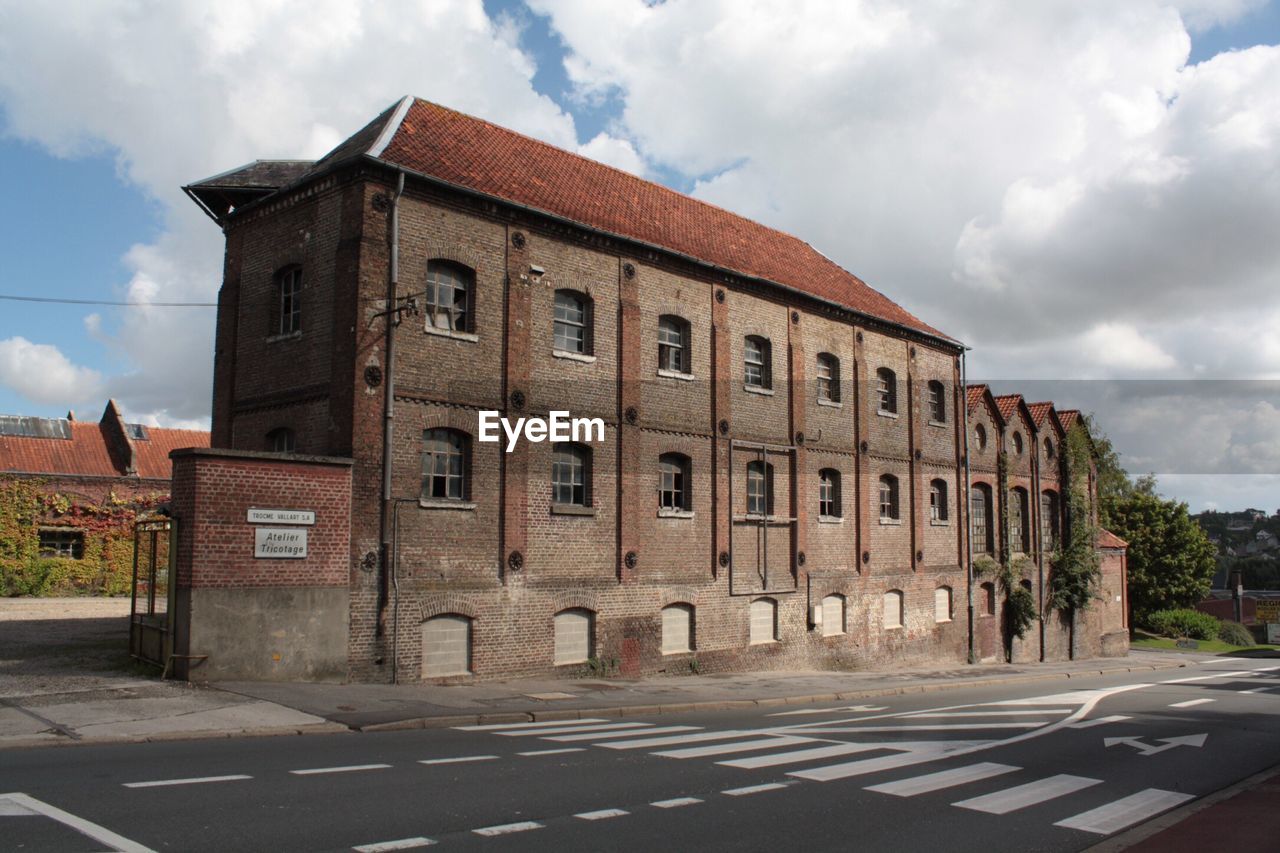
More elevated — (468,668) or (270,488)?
(270,488)

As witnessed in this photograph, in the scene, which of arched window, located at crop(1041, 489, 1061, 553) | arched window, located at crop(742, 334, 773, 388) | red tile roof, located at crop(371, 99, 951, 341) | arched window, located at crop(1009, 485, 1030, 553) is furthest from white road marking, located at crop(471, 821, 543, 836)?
arched window, located at crop(1041, 489, 1061, 553)

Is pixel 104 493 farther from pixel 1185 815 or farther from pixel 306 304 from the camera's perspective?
pixel 1185 815

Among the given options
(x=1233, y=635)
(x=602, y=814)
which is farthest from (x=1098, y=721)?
(x=1233, y=635)

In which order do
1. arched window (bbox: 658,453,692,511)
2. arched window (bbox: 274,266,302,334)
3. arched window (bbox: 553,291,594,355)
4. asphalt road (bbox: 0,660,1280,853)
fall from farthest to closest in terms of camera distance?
arched window (bbox: 658,453,692,511) < arched window (bbox: 553,291,594,355) < arched window (bbox: 274,266,302,334) < asphalt road (bbox: 0,660,1280,853)

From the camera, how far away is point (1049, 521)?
124 ft

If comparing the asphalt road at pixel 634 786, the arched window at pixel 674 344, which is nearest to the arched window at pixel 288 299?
the arched window at pixel 674 344

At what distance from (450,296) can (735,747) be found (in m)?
10.7

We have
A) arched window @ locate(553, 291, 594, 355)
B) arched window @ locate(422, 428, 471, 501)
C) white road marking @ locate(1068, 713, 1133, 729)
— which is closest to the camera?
white road marking @ locate(1068, 713, 1133, 729)

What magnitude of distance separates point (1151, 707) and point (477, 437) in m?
13.2

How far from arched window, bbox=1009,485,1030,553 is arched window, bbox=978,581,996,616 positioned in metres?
2.01

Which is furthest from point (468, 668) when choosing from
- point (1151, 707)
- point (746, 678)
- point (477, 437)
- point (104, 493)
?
point (104, 493)

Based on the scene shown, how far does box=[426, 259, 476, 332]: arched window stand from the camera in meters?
18.4

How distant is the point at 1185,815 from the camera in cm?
861

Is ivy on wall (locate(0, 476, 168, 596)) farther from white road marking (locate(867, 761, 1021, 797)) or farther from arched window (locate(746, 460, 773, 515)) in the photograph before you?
white road marking (locate(867, 761, 1021, 797))
